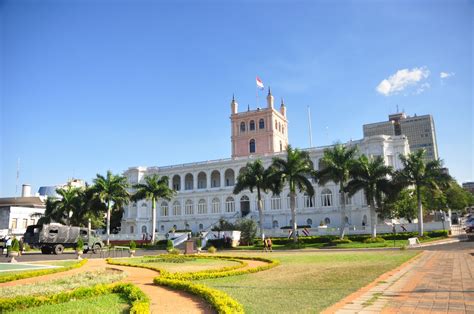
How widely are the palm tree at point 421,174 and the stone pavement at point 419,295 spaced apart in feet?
106

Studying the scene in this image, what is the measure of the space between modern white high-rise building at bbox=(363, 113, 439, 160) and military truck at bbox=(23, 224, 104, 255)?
147571mm

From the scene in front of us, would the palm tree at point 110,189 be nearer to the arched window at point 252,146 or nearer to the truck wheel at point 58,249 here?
the truck wheel at point 58,249

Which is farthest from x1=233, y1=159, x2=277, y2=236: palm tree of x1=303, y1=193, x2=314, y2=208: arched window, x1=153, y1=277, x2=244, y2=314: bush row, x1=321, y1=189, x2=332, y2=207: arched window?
x1=153, y1=277, x2=244, y2=314: bush row

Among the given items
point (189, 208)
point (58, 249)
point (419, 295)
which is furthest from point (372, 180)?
point (189, 208)

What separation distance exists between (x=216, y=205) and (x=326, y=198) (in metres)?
20.6

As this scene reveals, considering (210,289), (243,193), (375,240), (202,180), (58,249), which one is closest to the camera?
(210,289)

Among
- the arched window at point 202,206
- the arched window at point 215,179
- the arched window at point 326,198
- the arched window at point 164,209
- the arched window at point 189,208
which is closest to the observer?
the arched window at point 326,198

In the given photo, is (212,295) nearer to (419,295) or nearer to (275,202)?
(419,295)

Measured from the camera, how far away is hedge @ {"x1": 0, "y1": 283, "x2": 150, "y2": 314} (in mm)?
9727

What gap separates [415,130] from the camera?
176500 mm

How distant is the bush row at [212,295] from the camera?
29.5 feet

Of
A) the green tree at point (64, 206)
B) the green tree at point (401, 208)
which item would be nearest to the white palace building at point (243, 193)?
the green tree at point (401, 208)

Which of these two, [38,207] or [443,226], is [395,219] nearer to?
[443,226]

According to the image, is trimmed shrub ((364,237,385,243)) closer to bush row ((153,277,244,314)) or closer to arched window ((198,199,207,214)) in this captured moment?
bush row ((153,277,244,314))
